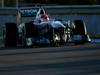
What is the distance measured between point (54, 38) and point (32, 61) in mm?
4343

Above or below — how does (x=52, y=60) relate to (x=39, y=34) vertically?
below

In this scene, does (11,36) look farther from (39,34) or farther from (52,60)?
(52,60)

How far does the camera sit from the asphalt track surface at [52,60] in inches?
420

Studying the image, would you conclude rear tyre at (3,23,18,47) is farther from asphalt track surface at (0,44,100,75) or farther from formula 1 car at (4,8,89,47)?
asphalt track surface at (0,44,100,75)

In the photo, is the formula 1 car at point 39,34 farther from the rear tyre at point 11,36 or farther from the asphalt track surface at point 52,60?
the asphalt track surface at point 52,60

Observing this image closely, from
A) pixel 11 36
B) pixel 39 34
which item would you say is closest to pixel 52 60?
pixel 39 34

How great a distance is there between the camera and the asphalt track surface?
35.0 ft

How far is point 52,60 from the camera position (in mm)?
12617

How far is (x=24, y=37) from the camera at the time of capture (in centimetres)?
1681

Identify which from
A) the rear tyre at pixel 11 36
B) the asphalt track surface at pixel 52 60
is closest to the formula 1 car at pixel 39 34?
the rear tyre at pixel 11 36

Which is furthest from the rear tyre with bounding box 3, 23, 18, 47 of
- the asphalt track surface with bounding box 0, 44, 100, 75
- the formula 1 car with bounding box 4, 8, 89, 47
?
the asphalt track surface with bounding box 0, 44, 100, 75

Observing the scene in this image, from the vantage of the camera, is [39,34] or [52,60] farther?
[39,34]

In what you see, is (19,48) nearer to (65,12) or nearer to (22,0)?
(65,12)

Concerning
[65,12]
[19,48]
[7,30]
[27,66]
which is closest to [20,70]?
[27,66]
